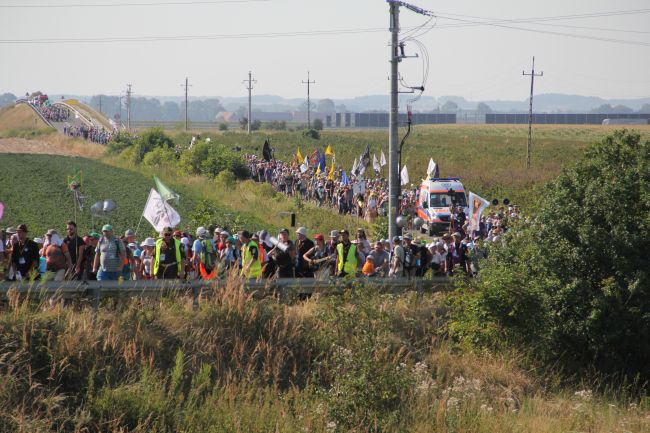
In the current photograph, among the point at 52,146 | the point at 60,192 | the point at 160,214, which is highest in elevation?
the point at 160,214

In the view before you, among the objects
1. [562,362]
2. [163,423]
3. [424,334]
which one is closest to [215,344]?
[163,423]

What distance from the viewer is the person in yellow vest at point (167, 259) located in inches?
620

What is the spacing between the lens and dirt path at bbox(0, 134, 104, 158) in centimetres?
8040

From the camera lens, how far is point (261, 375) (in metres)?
12.6

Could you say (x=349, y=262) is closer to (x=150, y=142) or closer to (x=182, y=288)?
Answer: (x=182, y=288)

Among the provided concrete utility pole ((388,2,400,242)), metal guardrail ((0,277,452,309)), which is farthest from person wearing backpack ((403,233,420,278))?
concrete utility pole ((388,2,400,242))

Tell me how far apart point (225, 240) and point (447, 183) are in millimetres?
20733

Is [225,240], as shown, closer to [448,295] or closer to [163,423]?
[448,295]

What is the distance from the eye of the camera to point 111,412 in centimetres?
1081

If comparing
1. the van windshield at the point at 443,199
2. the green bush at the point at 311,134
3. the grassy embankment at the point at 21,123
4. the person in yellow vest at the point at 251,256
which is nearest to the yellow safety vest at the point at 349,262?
the person in yellow vest at the point at 251,256

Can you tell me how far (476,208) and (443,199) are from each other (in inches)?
409

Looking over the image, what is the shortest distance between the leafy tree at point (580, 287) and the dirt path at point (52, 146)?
6522 centimetres

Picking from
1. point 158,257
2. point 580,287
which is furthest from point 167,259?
point 580,287

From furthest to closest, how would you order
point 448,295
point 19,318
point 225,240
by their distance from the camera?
point 225,240
point 448,295
point 19,318
